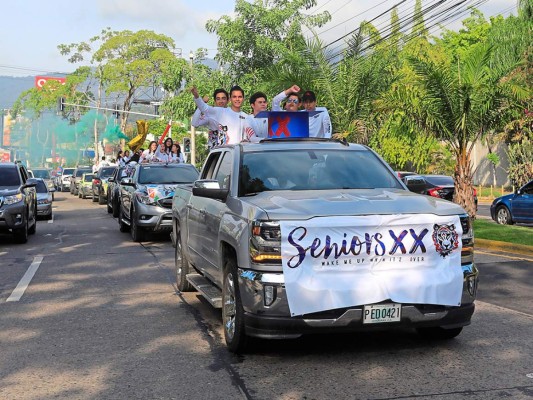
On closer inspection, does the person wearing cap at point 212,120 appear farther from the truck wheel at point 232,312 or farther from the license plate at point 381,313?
the license plate at point 381,313

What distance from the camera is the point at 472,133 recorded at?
18281 mm

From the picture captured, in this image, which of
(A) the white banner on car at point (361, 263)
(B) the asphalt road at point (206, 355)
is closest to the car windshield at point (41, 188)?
(B) the asphalt road at point (206, 355)

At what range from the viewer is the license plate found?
19.2 feet

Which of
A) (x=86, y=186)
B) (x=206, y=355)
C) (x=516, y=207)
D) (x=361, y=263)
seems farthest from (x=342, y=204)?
(x=86, y=186)

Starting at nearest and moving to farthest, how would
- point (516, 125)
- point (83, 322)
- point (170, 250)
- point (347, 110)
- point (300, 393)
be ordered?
point (300, 393)
point (83, 322)
point (170, 250)
point (347, 110)
point (516, 125)

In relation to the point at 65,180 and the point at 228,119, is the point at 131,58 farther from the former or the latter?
the point at 228,119

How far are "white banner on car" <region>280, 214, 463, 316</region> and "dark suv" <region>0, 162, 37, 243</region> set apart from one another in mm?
11223

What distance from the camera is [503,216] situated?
71.7 ft

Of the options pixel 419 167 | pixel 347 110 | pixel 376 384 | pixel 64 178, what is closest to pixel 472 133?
pixel 347 110

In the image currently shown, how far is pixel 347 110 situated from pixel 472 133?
5.07 metres

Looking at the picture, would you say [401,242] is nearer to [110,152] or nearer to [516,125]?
[516,125]

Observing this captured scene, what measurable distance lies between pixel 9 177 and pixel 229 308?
11866 mm

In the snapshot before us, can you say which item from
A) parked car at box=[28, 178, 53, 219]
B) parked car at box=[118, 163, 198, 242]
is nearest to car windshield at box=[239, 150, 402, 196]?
parked car at box=[118, 163, 198, 242]

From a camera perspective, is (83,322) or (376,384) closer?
(376,384)
